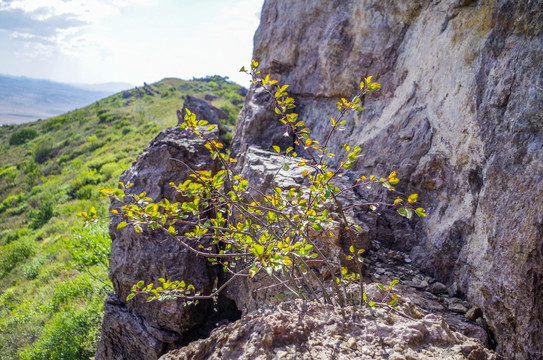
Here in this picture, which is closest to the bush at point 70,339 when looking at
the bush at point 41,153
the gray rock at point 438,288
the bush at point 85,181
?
the gray rock at point 438,288

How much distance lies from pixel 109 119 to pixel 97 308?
31.8 meters

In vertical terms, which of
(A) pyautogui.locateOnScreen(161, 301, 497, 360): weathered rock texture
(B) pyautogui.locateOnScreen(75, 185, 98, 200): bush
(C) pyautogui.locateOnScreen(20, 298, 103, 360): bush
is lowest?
(C) pyautogui.locateOnScreen(20, 298, 103, 360): bush

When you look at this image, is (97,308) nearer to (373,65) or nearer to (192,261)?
(192,261)

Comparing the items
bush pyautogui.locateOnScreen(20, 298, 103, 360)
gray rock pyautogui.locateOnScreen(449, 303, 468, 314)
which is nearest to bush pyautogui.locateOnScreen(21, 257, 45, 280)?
bush pyautogui.locateOnScreen(20, 298, 103, 360)

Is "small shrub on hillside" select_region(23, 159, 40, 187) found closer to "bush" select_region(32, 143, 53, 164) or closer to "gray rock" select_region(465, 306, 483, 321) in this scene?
"bush" select_region(32, 143, 53, 164)

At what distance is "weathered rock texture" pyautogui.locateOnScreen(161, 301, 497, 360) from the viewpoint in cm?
214

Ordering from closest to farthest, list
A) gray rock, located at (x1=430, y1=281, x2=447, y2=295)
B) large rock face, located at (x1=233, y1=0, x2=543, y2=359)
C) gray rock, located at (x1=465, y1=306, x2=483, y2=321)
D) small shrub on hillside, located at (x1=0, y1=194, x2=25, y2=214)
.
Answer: large rock face, located at (x1=233, y1=0, x2=543, y2=359)
gray rock, located at (x1=465, y1=306, x2=483, y2=321)
gray rock, located at (x1=430, y1=281, x2=447, y2=295)
small shrub on hillside, located at (x1=0, y1=194, x2=25, y2=214)

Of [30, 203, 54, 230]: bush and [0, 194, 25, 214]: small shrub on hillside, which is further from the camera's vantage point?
[0, 194, 25, 214]: small shrub on hillside

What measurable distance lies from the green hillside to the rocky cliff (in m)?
2.60

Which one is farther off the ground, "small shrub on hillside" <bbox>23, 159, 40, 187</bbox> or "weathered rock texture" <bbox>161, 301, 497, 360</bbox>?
"weathered rock texture" <bbox>161, 301, 497, 360</bbox>


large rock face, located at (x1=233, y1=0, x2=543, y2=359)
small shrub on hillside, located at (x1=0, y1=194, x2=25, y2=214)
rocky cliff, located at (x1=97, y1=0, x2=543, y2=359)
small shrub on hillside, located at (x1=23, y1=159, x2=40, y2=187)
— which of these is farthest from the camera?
small shrub on hillside, located at (x1=23, y1=159, x2=40, y2=187)

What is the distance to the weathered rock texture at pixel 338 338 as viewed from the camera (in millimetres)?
2145

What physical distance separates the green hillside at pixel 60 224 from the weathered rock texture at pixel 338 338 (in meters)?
5.01

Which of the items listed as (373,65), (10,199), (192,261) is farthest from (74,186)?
(373,65)
